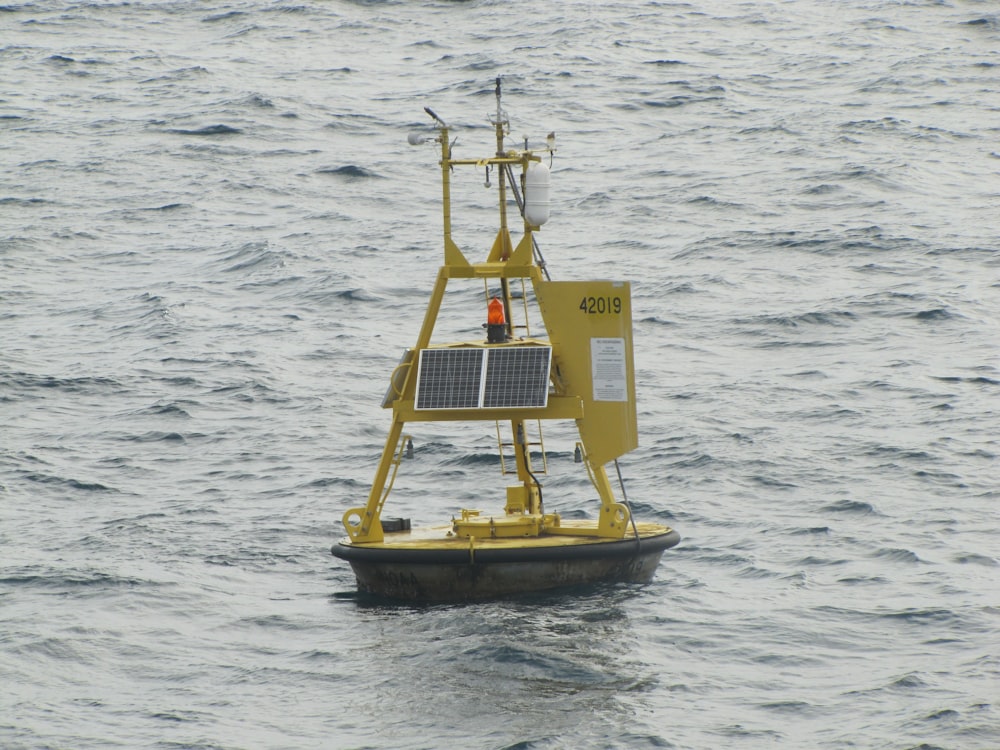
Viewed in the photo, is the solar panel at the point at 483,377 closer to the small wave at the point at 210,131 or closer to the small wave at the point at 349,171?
the small wave at the point at 349,171

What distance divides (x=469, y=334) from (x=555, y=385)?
12.0m

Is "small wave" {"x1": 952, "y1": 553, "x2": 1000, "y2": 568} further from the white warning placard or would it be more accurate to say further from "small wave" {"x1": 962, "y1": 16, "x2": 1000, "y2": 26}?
"small wave" {"x1": 962, "y1": 16, "x2": 1000, "y2": 26}

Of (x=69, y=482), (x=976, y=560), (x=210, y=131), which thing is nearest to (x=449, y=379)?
(x=976, y=560)

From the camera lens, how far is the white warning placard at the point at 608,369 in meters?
16.7

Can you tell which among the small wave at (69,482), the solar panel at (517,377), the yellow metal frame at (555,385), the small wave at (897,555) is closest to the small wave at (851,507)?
the small wave at (897,555)

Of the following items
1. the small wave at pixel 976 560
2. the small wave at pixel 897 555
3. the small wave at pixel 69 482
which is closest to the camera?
the small wave at pixel 976 560

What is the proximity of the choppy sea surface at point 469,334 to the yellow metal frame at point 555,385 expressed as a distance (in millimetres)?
946

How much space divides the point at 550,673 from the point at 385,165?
2804 centimetres

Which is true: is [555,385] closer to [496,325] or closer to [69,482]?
[496,325]

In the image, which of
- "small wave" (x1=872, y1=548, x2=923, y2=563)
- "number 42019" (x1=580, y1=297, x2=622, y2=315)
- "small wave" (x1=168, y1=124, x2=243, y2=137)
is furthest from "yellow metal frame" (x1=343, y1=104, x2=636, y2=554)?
"small wave" (x1=168, y1=124, x2=243, y2=137)

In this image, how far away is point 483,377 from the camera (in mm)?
16500

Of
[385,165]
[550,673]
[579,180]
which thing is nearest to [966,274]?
[579,180]

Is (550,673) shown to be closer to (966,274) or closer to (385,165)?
(966,274)

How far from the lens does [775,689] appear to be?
14.4m
